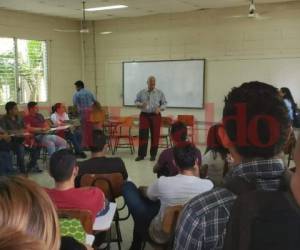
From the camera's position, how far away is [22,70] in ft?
30.8

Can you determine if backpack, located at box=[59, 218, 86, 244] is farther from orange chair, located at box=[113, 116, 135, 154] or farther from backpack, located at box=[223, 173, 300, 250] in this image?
orange chair, located at box=[113, 116, 135, 154]

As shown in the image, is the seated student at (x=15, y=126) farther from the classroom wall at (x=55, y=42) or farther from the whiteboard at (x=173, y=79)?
the whiteboard at (x=173, y=79)

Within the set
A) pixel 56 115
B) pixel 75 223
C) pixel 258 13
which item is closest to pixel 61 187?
pixel 75 223

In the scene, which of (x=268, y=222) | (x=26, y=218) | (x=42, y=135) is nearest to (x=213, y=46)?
(x=42, y=135)

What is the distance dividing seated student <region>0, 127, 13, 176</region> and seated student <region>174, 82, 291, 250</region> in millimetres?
5424

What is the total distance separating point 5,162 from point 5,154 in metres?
0.14

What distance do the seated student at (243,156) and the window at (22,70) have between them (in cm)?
847

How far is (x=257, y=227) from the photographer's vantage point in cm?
87

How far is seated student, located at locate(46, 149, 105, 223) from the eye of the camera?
264 cm

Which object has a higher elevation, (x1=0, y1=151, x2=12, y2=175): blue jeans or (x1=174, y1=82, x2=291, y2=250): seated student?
(x1=174, y1=82, x2=291, y2=250): seated student

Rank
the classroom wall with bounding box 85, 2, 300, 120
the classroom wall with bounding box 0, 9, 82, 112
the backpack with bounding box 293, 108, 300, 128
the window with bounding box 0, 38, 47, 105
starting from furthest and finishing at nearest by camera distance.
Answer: the classroom wall with bounding box 0, 9, 82, 112 < the window with bounding box 0, 38, 47, 105 < the classroom wall with bounding box 85, 2, 300, 120 < the backpack with bounding box 293, 108, 300, 128

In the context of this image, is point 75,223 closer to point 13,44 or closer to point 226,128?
point 226,128

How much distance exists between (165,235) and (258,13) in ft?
21.8

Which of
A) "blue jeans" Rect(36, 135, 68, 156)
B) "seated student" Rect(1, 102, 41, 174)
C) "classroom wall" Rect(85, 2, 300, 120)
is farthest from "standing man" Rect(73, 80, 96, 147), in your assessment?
"seated student" Rect(1, 102, 41, 174)
